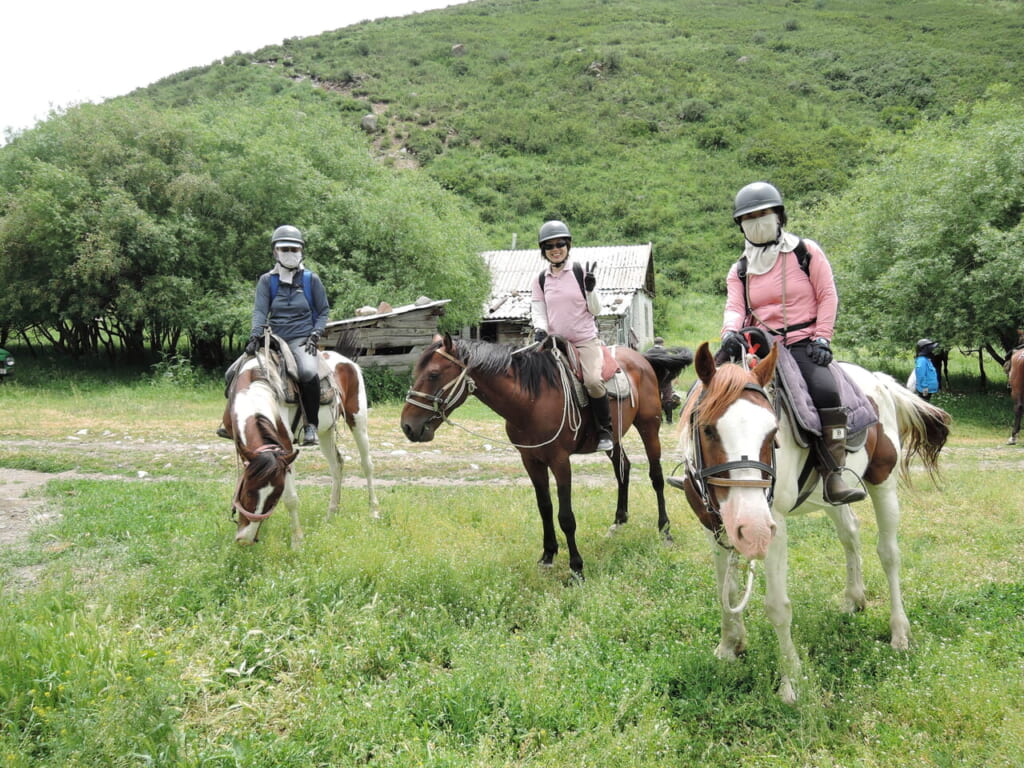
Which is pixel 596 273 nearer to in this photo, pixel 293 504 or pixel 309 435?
pixel 309 435

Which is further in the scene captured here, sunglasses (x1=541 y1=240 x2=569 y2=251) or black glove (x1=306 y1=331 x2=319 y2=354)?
black glove (x1=306 y1=331 x2=319 y2=354)

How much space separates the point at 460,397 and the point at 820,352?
9.98 ft

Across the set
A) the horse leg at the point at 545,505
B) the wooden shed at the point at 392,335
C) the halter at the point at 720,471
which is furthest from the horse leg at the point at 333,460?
the wooden shed at the point at 392,335

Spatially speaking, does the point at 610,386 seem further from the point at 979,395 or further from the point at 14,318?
the point at 14,318

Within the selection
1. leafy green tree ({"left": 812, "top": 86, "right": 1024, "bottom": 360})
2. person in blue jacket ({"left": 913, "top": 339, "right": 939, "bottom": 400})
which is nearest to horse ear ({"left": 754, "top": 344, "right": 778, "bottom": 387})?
person in blue jacket ({"left": 913, "top": 339, "right": 939, "bottom": 400})

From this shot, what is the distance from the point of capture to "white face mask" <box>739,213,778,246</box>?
13.3 ft

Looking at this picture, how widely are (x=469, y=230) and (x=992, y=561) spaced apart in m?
22.3

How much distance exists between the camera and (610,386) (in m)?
6.38

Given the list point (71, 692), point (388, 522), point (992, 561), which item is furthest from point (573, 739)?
point (992, 561)

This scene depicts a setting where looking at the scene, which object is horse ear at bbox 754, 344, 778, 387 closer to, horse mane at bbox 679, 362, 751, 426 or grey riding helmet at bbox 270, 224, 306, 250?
horse mane at bbox 679, 362, 751, 426

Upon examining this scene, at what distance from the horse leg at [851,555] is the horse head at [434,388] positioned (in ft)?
11.0

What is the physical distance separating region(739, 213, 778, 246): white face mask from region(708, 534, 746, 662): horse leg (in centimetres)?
213

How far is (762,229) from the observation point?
4082 millimetres

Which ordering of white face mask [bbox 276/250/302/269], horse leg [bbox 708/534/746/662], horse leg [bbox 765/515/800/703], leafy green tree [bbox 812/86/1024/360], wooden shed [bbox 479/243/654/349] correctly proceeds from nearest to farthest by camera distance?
horse leg [bbox 765/515/800/703], horse leg [bbox 708/534/746/662], white face mask [bbox 276/250/302/269], leafy green tree [bbox 812/86/1024/360], wooden shed [bbox 479/243/654/349]
